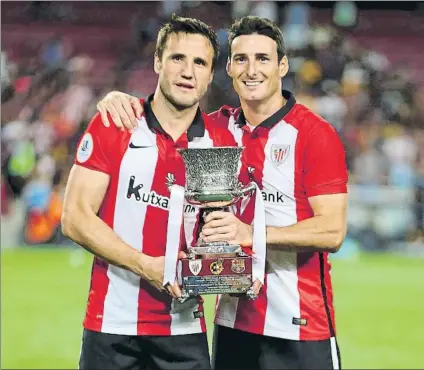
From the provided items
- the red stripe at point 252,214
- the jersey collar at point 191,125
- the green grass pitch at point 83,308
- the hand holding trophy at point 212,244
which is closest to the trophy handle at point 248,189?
the hand holding trophy at point 212,244

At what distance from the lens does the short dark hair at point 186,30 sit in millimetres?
2844

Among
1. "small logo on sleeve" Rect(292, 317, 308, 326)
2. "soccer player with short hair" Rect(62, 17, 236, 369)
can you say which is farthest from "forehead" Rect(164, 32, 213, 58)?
"small logo on sleeve" Rect(292, 317, 308, 326)

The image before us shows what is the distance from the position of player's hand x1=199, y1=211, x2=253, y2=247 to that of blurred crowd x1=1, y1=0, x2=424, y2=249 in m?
7.91

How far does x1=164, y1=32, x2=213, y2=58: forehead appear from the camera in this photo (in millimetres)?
2828

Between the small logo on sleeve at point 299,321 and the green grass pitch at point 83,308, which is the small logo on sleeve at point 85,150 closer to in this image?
the small logo on sleeve at point 299,321

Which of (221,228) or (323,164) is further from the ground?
(323,164)

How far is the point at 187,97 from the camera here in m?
2.82

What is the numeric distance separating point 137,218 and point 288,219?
562 millimetres

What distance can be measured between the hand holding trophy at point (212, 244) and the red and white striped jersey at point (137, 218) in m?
0.20

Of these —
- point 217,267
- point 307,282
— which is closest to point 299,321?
point 307,282

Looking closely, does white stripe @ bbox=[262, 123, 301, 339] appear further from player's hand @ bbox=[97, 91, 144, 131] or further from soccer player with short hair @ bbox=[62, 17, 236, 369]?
player's hand @ bbox=[97, 91, 144, 131]

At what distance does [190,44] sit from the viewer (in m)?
2.83

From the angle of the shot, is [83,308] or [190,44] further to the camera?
[83,308]

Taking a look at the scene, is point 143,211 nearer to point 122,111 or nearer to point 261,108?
point 122,111
